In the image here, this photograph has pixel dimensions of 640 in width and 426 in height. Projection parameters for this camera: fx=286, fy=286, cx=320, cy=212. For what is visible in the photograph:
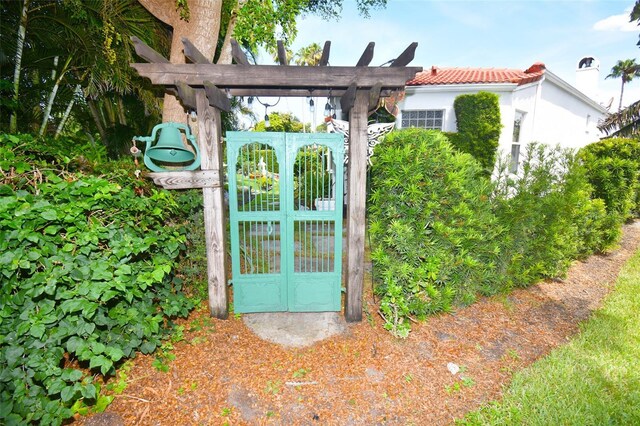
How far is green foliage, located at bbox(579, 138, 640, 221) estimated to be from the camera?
6.69 metres

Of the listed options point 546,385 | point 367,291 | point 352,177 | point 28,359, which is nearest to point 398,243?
point 352,177

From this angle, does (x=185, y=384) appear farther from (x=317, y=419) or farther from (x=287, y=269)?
(x=287, y=269)

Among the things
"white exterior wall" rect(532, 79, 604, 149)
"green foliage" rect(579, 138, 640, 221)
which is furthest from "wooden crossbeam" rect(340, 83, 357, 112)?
"white exterior wall" rect(532, 79, 604, 149)

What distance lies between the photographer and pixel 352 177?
3275 mm

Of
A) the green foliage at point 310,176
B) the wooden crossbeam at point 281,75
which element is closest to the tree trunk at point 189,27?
the wooden crossbeam at point 281,75

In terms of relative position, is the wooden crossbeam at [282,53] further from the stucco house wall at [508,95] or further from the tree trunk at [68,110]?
the stucco house wall at [508,95]

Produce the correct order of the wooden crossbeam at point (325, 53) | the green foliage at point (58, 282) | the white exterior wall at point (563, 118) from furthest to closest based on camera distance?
the white exterior wall at point (563, 118), the wooden crossbeam at point (325, 53), the green foliage at point (58, 282)

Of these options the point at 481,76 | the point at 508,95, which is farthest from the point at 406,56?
the point at 481,76

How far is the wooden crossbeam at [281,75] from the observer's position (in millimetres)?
→ 2916

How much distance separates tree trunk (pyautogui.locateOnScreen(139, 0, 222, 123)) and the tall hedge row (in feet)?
9.77

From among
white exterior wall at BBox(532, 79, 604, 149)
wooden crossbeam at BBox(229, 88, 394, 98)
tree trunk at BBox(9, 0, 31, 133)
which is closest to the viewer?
wooden crossbeam at BBox(229, 88, 394, 98)

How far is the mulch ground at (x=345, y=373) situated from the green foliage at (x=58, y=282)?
50cm

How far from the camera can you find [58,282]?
1.92m

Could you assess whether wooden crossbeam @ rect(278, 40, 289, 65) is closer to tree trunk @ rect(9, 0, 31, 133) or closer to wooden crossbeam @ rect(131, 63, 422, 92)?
wooden crossbeam @ rect(131, 63, 422, 92)
